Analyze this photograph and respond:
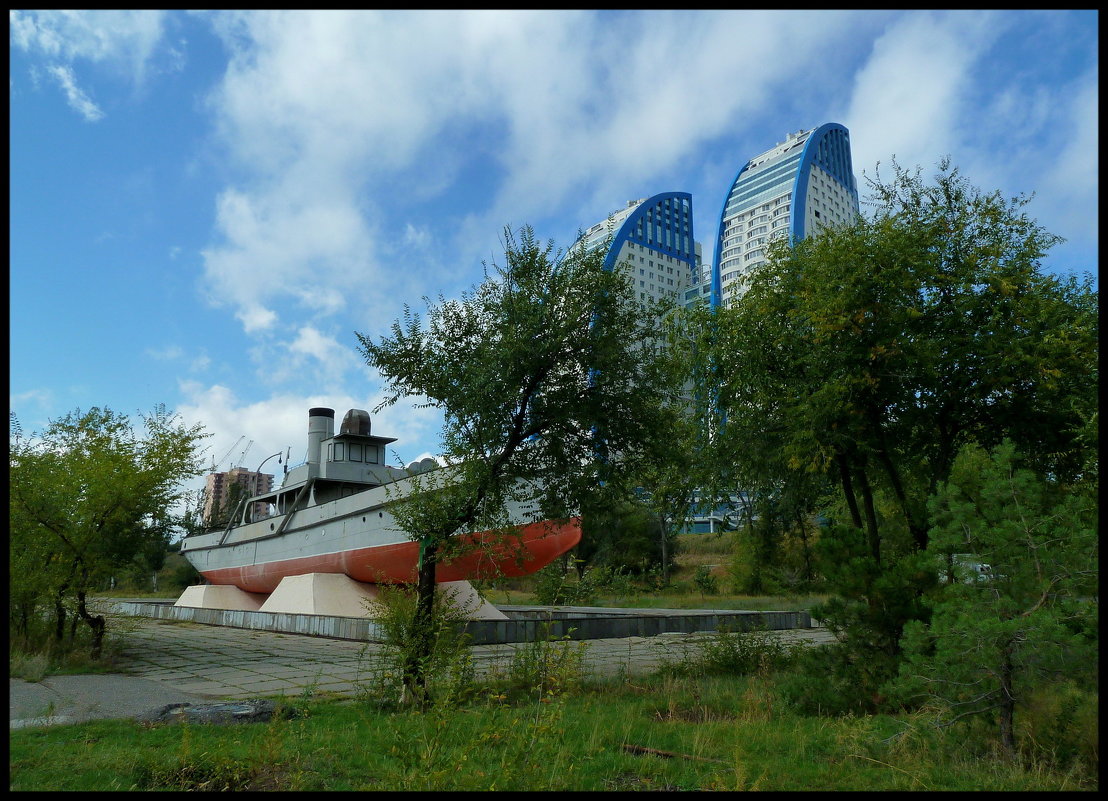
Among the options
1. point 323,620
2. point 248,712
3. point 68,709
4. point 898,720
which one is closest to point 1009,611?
point 898,720

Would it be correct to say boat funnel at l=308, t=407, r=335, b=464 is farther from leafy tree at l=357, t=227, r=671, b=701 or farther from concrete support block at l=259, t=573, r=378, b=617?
leafy tree at l=357, t=227, r=671, b=701

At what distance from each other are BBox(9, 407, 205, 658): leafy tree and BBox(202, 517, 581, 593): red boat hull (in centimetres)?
425

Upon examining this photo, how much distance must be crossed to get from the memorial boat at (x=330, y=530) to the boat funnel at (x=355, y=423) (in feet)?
0.11

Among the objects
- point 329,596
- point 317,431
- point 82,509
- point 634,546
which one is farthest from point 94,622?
point 634,546

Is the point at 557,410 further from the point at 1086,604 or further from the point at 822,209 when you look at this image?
the point at 822,209

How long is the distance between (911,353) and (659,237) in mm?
80040

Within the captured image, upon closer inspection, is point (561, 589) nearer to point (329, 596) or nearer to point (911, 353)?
point (911, 353)

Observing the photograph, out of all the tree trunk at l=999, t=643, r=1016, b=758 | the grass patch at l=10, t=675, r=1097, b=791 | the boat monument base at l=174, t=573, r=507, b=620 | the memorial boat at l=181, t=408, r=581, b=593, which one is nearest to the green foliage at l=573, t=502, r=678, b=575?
the memorial boat at l=181, t=408, r=581, b=593

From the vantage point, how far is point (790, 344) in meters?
10.7

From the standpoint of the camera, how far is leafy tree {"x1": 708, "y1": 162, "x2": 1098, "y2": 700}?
31.1ft

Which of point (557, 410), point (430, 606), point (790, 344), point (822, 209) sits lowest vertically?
point (430, 606)

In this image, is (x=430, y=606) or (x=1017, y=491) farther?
(x=430, y=606)

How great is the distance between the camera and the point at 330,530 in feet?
70.6

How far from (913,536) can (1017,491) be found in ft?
16.6
